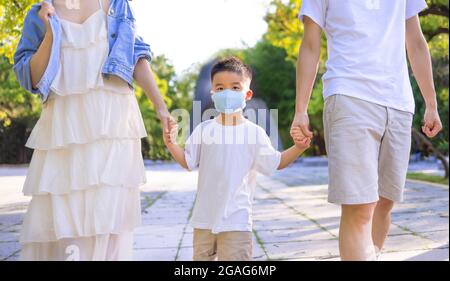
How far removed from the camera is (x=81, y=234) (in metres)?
1.83

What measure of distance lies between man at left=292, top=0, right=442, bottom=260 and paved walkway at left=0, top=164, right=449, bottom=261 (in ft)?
4.13

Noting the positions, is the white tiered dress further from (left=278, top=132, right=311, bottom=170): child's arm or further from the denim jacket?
(left=278, top=132, right=311, bottom=170): child's arm

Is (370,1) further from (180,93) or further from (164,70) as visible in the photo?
(180,93)

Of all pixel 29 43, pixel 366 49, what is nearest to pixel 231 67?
pixel 366 49

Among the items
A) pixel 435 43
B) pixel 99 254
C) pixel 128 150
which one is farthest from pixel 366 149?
pixel 435 43

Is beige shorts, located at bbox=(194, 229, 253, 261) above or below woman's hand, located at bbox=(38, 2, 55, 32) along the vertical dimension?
below

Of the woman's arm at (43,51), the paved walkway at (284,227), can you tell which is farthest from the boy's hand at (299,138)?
the paved walkway at (284,227)

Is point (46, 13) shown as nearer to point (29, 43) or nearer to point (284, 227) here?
point (29, 43)

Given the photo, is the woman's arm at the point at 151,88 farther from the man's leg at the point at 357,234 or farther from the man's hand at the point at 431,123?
the man's hand at the point at 431,123

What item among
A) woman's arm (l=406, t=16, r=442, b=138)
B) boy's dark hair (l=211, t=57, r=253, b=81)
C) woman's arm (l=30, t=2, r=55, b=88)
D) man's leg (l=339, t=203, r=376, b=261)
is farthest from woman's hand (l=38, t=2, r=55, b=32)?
woman's arm (l=406, t=16, r=442, b=138)

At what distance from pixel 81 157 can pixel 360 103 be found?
3.39ft

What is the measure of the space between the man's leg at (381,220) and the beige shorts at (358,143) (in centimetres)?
24

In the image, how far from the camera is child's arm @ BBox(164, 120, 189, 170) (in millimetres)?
1977

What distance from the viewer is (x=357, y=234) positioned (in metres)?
1.93
